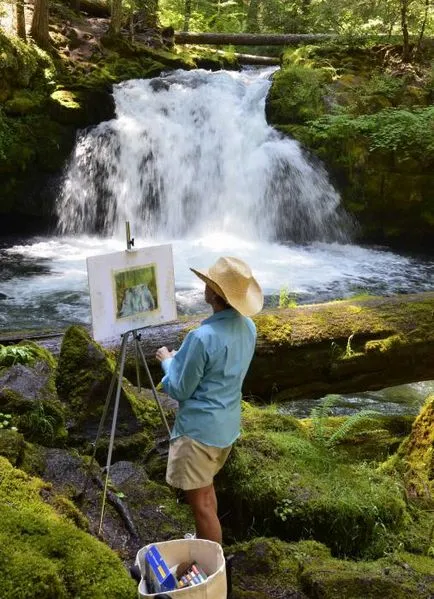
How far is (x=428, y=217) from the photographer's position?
14.9 metres

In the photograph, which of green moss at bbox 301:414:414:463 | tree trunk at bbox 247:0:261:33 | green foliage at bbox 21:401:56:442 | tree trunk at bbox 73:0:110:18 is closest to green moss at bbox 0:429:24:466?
green foliage at bbox 21:401:56:442

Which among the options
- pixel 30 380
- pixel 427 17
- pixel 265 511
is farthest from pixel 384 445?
pixel 427 17

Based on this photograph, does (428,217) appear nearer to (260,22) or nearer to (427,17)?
(427,17)

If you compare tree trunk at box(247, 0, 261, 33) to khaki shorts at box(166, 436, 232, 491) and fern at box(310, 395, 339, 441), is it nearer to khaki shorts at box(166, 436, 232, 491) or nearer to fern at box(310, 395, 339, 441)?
fern at box(310, 395, 339, 441)

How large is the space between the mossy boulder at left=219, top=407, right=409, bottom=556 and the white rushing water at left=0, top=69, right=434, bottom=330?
8314 millimetres

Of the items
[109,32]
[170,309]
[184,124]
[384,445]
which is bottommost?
[384,445]

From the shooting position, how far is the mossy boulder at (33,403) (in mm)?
4141

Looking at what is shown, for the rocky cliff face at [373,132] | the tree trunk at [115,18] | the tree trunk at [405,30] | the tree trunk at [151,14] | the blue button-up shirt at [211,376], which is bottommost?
the blue button-up shirt at [211,376]

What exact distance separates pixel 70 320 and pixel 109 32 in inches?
472

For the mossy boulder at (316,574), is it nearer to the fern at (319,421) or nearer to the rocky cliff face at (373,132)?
the fern at (319,421)

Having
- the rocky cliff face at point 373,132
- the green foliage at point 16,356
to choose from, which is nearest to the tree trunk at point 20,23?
the rocky cliff face at point 373,132

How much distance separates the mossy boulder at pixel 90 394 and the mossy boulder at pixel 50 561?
168cm

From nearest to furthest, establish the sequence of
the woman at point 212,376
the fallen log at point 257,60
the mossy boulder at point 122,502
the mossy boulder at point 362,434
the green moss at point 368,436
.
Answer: the woman at point 212,376 < the mossy boulder at point 122,502 < the mossy boulder at point 362,434 < the green moss at point 368,436 < the fallen log at point 257,60

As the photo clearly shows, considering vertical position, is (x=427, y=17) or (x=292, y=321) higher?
(x=427, y=17)
